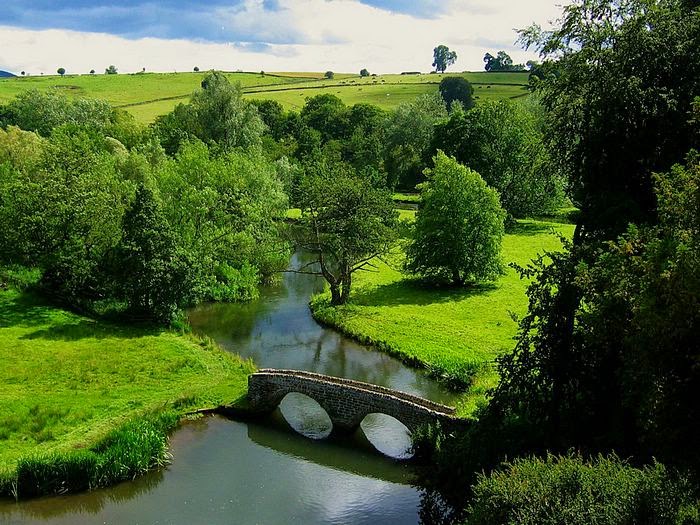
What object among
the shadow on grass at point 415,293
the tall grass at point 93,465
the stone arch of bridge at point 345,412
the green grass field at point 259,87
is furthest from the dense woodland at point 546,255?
the green grass field at point 259,87

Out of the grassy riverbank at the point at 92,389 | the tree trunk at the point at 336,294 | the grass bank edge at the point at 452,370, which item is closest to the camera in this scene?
the grassy riverbank at the point at 92,389

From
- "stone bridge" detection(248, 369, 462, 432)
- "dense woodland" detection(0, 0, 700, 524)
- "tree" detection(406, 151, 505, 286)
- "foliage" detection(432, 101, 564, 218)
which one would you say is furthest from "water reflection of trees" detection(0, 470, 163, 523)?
"foliage" detection(432, 101, 564, 218)

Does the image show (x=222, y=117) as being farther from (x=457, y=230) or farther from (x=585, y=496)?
(x=585, y=496)

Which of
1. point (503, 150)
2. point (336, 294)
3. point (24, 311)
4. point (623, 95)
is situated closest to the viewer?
point (623, 95)

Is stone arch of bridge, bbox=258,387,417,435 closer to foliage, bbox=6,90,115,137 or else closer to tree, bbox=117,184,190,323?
tree, bbox=117,184,190,323

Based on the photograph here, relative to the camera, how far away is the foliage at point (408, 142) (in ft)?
326

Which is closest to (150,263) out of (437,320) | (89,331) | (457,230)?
(89,331)

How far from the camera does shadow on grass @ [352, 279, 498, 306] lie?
164ft

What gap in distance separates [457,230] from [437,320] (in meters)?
9.87

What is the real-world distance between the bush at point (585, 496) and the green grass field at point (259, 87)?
423ft

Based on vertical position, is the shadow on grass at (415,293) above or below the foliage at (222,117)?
below

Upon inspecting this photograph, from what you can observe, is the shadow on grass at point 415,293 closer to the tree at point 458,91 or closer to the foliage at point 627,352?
the foliage at point 627,352

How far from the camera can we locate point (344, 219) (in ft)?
154

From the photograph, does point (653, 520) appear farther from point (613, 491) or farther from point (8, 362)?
point (8, 362)
